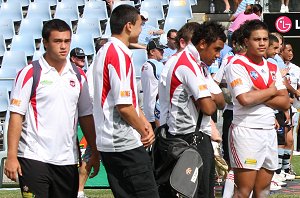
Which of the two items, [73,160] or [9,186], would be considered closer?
[73,160]

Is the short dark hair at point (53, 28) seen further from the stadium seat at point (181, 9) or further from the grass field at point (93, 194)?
the stadium seat at point (181, 9)

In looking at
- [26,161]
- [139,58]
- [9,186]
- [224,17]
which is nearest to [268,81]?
[26,161]

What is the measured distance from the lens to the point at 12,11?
1981cm

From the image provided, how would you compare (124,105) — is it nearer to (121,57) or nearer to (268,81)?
(121,57)

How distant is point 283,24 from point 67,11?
561cm

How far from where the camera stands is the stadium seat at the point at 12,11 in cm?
1966

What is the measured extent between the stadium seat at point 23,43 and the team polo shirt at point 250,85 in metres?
10.9

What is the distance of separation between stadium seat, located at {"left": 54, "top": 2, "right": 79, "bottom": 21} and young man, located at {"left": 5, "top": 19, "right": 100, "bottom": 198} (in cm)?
1264

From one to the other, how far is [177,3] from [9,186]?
754cm

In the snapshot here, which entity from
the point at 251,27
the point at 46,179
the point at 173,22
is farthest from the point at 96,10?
the point at 46,179

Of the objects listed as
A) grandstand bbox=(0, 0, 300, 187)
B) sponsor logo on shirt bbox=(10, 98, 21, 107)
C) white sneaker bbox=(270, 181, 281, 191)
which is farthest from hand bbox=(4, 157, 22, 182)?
grandstand bbox=(0, 0, 300, 187)

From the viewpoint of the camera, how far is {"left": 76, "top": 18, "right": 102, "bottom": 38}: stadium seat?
18.6 meters

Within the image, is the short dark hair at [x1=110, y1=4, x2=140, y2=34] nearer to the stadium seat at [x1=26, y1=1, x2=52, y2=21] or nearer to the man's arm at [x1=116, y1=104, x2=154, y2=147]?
the man's arm at [x1=116, y1=104, x2=154, y2=147]

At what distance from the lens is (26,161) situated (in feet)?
21.5
